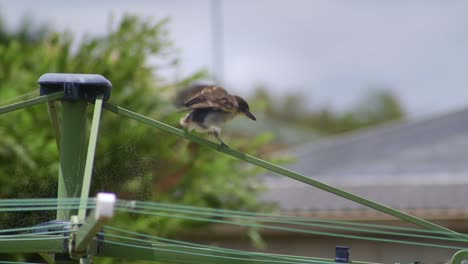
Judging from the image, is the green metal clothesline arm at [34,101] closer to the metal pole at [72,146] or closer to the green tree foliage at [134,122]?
the metal pole at [72,146]

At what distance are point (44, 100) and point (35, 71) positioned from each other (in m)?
7.68

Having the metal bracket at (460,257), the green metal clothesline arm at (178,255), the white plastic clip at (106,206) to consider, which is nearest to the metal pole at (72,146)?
the green metal clothesline arm at (178,255)

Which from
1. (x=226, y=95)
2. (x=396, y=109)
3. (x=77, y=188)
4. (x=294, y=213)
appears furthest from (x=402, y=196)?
(x=396, y=109)

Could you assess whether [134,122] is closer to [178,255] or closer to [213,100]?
[213,100]

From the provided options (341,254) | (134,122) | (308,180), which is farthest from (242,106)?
(134,122)

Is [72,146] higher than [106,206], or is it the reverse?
[72,146]

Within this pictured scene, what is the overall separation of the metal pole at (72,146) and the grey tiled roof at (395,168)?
935 cm

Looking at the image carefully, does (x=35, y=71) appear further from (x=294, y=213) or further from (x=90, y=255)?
(x=90, y=255)

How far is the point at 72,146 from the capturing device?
4828 mm

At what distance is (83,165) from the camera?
192 inches

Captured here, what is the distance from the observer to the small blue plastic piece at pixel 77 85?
4742 millimetres

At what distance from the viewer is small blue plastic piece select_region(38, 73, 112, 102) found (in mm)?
4742

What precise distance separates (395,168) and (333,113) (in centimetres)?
4437

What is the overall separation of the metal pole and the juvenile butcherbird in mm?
912
